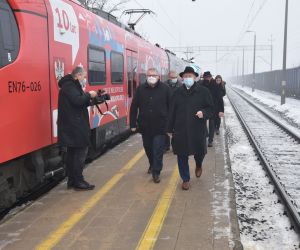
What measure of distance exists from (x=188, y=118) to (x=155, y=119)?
685mm

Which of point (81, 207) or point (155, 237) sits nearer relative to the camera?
point (155, 237)

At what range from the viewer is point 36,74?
5.64 m

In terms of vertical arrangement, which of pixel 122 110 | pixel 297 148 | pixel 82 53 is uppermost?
pixel 82 53

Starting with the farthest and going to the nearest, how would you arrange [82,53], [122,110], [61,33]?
[122,110] → [82,53] → [61,33]

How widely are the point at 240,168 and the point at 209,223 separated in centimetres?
424

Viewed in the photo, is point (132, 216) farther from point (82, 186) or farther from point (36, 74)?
point (36, 74)

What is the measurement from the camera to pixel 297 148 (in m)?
11.8

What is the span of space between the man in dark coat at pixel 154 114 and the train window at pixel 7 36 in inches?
91.3

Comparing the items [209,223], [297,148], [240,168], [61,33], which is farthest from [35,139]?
[297,148]

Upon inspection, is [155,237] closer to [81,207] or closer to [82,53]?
[81,207]

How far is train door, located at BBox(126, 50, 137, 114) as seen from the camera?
11.8m

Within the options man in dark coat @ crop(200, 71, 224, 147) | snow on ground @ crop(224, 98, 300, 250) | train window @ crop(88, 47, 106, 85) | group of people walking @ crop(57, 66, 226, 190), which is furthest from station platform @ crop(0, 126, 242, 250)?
man in dark coat @ crop(200, 71, 224, 147)

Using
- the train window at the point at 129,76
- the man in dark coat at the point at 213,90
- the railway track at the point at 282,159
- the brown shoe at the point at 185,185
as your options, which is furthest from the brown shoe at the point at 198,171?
the train window at the point at 129,76

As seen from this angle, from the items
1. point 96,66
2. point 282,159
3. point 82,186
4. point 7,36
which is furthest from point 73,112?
point 282,159
